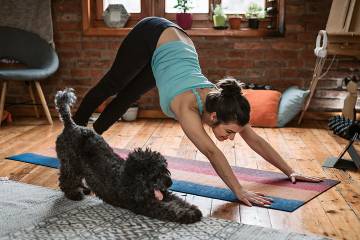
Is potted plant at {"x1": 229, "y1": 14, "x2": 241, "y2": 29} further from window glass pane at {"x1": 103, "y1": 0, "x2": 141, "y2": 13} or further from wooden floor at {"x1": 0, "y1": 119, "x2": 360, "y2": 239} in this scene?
wooden floor at {"x1": 0, "y1": 119, "x2": 360, "y2": 239}

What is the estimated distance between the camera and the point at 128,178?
5.33 feet

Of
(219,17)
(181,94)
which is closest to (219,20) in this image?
(219,17)

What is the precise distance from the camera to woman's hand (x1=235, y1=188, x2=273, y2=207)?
72.9 inches

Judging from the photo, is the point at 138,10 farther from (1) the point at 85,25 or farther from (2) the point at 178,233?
(2) the point at 178,233

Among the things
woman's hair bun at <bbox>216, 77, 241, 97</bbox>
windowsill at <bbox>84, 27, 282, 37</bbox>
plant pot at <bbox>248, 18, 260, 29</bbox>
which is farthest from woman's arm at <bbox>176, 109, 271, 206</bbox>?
plant pot at <bbox>248, 18, 260, 29</bbox>

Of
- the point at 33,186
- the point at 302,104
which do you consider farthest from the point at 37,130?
the point at 302,104

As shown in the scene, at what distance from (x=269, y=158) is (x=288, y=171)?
14 centimetres

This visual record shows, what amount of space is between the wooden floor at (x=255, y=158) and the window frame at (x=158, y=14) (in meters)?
0.89

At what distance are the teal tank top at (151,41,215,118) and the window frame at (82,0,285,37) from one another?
74.3 inches

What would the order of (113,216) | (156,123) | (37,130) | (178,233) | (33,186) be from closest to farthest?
(178,233) < (113,216) < (33,186) < (37,130) < (156,123)

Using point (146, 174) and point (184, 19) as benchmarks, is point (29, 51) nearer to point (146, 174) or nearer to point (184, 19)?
point (184, 19)

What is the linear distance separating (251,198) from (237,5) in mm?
2675

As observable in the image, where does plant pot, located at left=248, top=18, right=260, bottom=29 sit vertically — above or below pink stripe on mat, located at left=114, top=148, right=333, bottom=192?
above

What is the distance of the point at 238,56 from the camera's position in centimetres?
401
